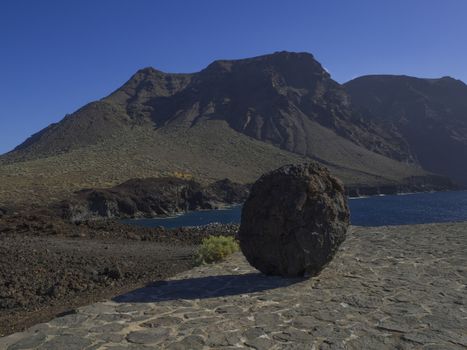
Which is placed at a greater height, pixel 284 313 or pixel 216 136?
pixel 216 136

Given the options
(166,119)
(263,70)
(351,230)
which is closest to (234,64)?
(263,70)

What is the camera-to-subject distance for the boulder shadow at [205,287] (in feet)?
28.6

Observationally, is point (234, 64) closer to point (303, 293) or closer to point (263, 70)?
point (263, 70)

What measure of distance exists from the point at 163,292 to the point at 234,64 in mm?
187384

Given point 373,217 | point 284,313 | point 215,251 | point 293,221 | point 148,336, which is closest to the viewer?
point 148,336

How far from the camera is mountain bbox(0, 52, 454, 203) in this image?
8119 cm

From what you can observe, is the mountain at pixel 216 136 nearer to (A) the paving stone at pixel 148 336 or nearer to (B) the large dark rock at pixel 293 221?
(B) the large dark rock at pixel 293 221

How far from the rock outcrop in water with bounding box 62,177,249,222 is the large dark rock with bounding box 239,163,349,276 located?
37.9 metres

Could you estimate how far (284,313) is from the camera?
7.48 meters

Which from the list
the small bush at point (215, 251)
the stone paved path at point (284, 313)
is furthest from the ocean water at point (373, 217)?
the stone paved path at point (284, 313)

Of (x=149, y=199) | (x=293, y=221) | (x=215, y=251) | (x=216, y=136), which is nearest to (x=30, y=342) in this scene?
(x=293, y=221)

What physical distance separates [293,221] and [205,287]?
2069 millimetres

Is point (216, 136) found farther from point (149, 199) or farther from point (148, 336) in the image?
point (148, 336)

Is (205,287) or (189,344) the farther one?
(205,287)
